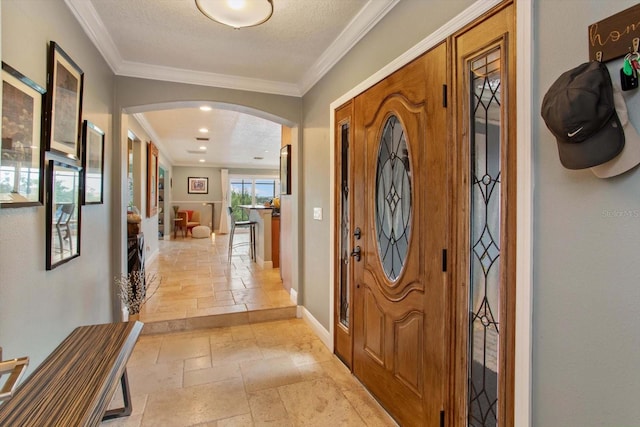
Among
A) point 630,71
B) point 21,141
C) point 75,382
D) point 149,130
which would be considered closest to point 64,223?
point 21,141

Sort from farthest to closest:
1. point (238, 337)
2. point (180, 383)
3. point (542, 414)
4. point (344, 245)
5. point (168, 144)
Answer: point (168, 144)
point (238, 337)
point (344, 245)
point (180, 383)
point (542, 414)

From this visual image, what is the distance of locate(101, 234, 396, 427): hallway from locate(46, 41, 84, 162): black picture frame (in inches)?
66.3

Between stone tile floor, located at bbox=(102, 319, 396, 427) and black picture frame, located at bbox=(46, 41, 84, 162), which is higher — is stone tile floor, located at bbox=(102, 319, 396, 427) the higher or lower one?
the lower one

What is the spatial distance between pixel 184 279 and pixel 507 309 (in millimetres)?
4661

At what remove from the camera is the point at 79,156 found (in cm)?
210

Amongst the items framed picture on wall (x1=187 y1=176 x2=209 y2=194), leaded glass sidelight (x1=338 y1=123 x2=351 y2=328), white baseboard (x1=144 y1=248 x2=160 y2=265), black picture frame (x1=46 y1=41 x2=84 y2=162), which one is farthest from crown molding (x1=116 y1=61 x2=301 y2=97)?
framed picture on wall (x1=187 y1=176 x2=209 y2=194)

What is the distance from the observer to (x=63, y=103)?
71.7 inches

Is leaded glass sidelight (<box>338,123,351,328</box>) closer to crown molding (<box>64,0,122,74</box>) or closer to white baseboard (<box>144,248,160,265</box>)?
crown molding (<box>64,0,122,74</box>)

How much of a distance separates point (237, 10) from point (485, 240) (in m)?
1.78

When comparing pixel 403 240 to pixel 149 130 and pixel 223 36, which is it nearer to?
pixel 223 36

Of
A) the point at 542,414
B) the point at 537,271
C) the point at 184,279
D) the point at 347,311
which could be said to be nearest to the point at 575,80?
the point at 537,271

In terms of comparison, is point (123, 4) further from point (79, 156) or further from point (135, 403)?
point (135, 403)

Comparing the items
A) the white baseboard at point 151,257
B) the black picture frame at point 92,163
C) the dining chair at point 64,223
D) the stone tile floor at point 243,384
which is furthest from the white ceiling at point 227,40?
the white baseboard at point 151,257

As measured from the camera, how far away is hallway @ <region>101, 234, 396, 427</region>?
2020 mm
